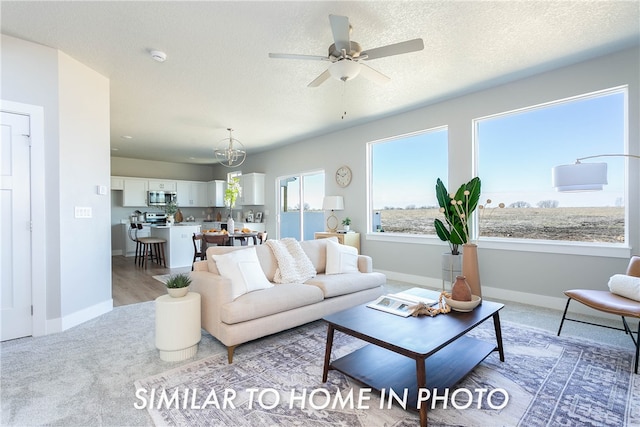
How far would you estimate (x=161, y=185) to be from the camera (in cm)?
890

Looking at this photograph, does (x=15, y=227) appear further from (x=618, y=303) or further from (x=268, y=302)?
(x=618, y=303)

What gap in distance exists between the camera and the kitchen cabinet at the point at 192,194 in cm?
934

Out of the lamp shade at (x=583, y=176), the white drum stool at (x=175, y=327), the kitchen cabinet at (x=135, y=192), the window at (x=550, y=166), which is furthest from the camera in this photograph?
the kitchen cabinet at (x=135, y=192)

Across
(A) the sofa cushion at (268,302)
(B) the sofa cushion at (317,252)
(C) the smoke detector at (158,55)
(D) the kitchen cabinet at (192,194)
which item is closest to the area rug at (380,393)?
(A) the sofa cushion at (268,302)

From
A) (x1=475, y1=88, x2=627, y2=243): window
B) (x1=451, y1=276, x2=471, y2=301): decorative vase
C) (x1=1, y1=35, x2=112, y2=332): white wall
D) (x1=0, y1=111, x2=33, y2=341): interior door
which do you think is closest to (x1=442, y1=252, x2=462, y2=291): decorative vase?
(x1=475, y1=88, x2=627, y2=243): window

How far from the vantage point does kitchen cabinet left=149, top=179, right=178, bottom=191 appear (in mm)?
8700

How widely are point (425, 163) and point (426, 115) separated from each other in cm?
76

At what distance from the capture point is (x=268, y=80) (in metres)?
3.74

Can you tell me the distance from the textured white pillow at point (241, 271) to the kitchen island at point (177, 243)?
4.20 m

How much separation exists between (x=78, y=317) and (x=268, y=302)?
2296 millimetres

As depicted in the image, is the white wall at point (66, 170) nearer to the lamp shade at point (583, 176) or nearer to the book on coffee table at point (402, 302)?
the book on coffee table at point (402, 302)

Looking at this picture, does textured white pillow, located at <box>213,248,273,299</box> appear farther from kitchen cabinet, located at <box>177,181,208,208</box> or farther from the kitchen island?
kitchen cabinet, located at <box>177,181,208,208</box>

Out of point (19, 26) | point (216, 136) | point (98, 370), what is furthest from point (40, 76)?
point (216, 136)

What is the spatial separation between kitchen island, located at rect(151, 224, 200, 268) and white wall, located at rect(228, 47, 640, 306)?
329 cm
